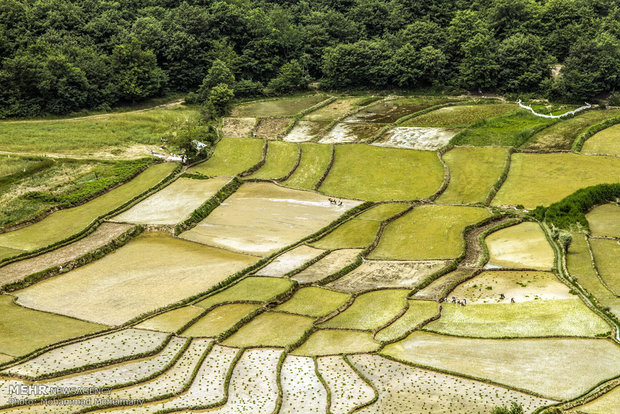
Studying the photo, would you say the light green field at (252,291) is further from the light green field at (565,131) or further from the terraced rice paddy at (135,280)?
the light green field at (565,131)

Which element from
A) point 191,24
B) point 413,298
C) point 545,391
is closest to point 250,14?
point 191,24

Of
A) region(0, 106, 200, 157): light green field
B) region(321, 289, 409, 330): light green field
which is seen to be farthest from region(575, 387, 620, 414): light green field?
region(0, 106, 200, 157): light green field

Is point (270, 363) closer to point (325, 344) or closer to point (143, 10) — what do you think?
point (325, 344)

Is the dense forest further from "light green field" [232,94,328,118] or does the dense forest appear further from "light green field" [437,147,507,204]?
"light green field" [437,147,507,204]

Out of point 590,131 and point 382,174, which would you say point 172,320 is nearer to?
point 382,174

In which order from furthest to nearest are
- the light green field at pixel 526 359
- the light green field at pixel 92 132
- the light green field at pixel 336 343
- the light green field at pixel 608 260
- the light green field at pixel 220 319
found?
the light green field at pixel 92 132 < the light green field at pixel 608 260 < the light green field at pixel 220 319 < the light green field at pixel 336 343 < the light green field at pixel 526 359

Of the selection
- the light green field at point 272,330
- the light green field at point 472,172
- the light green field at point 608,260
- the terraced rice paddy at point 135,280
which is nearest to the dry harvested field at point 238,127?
the light green field at point 472,172
